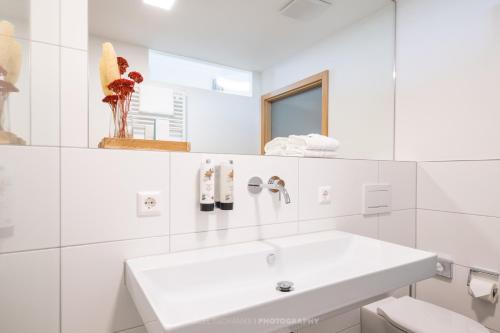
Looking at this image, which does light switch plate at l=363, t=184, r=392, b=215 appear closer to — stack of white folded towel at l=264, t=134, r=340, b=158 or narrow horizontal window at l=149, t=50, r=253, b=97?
stack of white folded towel at l=264, t=134, r=340, b=158

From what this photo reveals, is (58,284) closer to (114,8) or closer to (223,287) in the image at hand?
(223,287)

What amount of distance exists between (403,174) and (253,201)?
3.27 feet

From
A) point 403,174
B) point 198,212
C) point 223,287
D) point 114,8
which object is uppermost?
point 114,8

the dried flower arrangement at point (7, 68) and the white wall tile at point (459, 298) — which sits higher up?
the dried flower arrangement at point (7, 68)

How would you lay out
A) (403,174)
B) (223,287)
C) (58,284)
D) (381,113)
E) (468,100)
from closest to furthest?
(58,284) < (223,287) < (468,100) < (403,174) < (381,113)

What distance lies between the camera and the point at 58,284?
0.80 metres

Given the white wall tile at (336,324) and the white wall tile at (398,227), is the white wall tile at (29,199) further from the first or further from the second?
the white wall tile at (398,227)

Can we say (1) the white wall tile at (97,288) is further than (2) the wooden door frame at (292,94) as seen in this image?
No

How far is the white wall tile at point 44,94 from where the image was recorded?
0.78 metres

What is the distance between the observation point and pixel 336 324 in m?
1.40

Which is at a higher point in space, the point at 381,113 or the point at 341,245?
the point at 381,113

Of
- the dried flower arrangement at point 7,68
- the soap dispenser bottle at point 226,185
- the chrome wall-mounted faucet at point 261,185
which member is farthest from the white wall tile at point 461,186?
the dried flower arrangement at point 7,68

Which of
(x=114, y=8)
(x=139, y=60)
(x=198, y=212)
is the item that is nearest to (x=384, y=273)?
(x=198, y=212)

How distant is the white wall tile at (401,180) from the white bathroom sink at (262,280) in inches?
19.4
